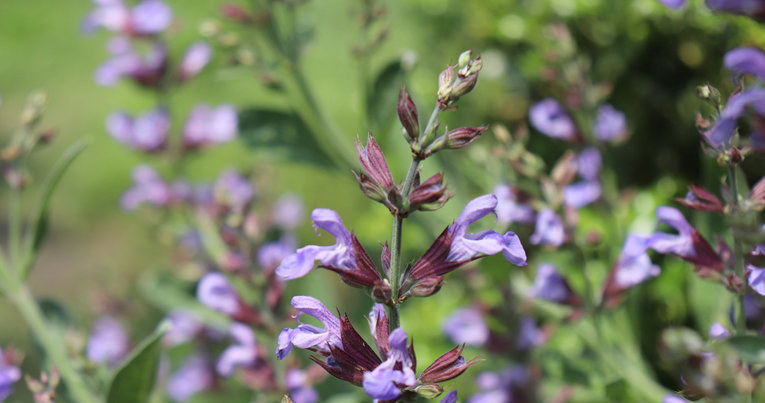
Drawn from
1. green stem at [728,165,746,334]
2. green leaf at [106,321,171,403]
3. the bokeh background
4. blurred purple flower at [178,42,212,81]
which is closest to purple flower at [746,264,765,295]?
green stem at [728,165,746,334]

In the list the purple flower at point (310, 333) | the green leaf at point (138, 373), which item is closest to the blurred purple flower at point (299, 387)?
the green leaf at point (138, 373)

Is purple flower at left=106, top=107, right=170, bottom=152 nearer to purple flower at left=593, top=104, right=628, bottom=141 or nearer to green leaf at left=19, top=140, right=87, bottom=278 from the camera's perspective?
green leaf at left=19, top=140, right=87, bottom=278

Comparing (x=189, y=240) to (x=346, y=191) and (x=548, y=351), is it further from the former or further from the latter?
(x=346, y=191)

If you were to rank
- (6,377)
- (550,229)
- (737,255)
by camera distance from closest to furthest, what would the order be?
(737,255), (6,377), (550,229)

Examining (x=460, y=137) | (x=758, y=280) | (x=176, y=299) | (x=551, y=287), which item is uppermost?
(x=460, y=137)

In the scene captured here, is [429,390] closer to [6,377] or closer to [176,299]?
[6,377]

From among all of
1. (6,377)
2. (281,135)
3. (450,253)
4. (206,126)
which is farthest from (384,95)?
(6,377)

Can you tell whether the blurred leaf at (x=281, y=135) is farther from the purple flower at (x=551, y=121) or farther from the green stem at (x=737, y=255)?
the green stem at (x=737, y=255)
